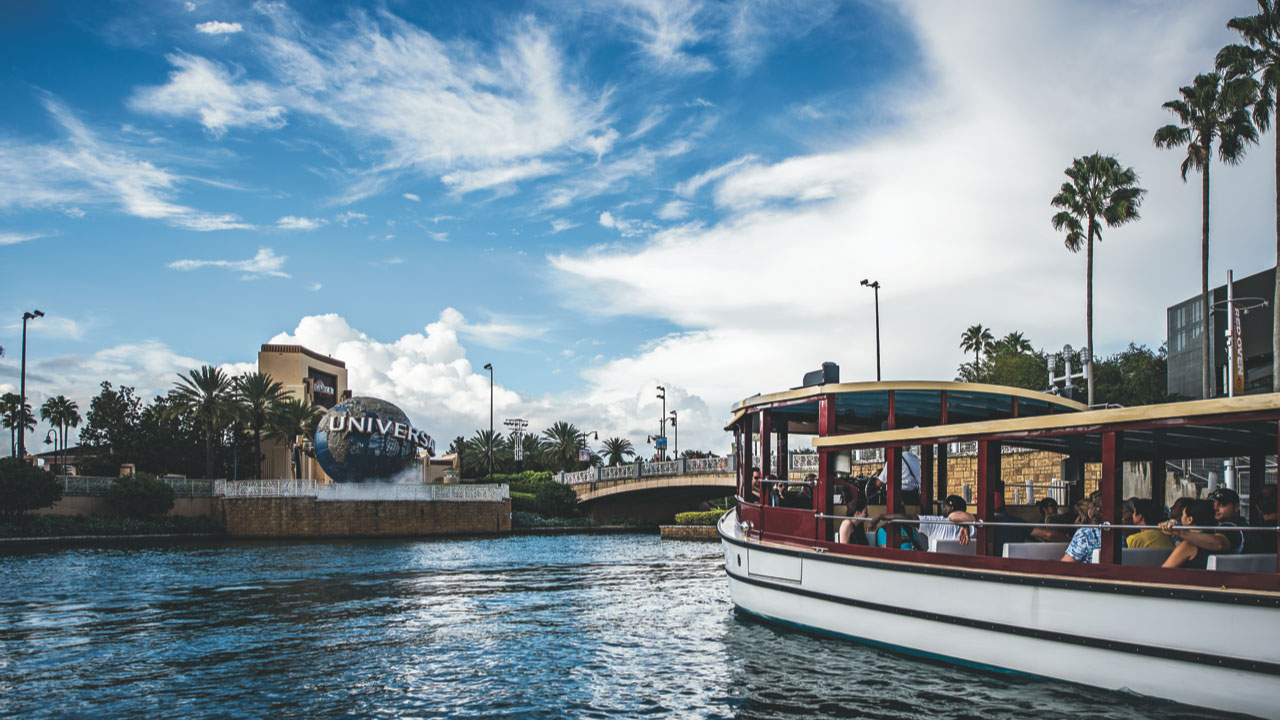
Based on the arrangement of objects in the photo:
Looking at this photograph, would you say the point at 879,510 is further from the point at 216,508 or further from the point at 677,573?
the point at 216,508

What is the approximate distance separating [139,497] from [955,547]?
41.4 meters

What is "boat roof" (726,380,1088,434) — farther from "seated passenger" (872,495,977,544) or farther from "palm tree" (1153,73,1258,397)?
"palm tree" (1153,73,1258,397)

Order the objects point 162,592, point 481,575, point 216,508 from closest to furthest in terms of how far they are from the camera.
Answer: point 162,592, point 481,575, point 216,508

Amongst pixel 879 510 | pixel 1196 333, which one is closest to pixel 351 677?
pixel 879 510

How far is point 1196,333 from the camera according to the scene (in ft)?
178

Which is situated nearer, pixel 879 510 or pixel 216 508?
pixel 879 510

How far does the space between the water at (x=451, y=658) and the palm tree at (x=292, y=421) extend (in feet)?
104

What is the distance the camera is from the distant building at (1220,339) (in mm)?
48844

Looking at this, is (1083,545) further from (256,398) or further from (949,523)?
(256,398)

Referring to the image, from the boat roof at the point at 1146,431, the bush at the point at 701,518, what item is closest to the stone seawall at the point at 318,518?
the bush at the point at 701,518

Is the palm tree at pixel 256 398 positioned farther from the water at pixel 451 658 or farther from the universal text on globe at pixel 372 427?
the water at pixel 451 658

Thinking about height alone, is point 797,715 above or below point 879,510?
below

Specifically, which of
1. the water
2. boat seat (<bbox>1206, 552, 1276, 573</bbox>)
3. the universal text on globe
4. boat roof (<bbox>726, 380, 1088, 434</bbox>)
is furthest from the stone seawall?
boat seat (<bbox>1206, 552, 1276, 573</bbox>)

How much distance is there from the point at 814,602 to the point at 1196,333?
51943 mm
